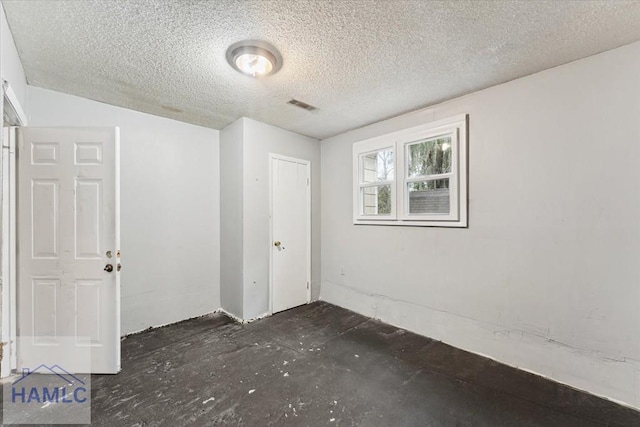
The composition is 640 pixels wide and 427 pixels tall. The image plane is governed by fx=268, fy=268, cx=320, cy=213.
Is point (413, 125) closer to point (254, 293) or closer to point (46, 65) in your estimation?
point (254, 293)

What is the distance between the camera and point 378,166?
Result: 3637 mm

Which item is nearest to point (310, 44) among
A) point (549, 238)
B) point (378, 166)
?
point (378, 166)

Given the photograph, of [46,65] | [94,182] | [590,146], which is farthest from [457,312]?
[46,65]

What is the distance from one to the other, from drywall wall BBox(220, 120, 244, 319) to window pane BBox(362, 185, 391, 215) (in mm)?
1697

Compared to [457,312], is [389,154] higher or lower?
higher

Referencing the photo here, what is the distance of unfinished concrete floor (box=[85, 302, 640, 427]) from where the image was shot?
1.81m

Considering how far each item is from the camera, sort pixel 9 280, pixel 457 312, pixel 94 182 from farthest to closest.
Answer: pixel 457 312 < pixel 94 182 < pixel 9 280

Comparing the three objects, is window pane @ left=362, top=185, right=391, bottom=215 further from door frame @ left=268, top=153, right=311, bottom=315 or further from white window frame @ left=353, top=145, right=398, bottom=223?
door frame @ left=268, top=153, right=311, bottom=315

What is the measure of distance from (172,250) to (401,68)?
3250 mm

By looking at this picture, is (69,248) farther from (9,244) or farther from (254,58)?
(254,58)

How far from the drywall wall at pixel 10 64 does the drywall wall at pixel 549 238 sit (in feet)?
11.2

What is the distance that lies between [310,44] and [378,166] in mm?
1990

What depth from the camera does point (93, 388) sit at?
6.84 feet

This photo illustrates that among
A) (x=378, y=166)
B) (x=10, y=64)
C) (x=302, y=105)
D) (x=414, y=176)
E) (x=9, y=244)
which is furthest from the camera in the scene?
(x=378, y=166)
